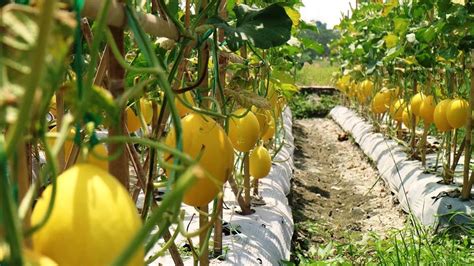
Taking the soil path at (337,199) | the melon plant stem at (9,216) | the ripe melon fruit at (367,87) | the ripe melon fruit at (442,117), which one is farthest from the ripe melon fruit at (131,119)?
the ripe melon fruit at (367,87)

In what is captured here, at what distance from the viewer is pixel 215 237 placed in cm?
230

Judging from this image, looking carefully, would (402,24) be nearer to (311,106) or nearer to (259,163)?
(259,163)

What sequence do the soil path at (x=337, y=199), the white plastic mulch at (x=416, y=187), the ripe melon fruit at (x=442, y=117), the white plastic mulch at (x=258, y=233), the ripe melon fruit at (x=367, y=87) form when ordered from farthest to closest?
the ripe melon fruit at (x=367, y=87), the soil path at (x=337, y=199), the ripe melon fruit at (x=442, y=117), the white plastic mulch at (x=416, y=187), the white plastic mulch at (x=258, y=233)

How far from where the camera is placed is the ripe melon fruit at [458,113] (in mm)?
3289

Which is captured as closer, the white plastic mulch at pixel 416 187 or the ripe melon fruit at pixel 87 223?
the ripe melon fruit at pixel 87 223

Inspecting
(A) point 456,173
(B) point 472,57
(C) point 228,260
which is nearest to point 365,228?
(A) point 456,173

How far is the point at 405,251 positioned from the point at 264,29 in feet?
5.62

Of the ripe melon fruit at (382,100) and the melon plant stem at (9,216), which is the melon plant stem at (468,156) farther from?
the melon plant stem at (9,216)

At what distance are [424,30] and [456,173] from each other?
1.24 meters

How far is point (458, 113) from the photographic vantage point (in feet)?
10.8

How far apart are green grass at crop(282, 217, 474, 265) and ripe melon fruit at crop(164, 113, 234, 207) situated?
1.55 meters

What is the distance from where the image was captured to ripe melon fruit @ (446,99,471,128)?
329cm

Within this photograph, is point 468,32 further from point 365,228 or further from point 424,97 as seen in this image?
point 365,228

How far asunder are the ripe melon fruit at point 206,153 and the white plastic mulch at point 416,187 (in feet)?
7.06
